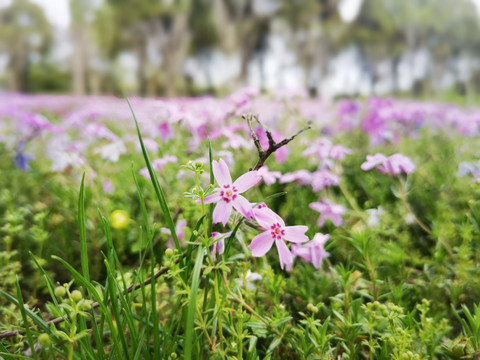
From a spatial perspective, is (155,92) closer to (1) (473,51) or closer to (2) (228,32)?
(2) (228,32)

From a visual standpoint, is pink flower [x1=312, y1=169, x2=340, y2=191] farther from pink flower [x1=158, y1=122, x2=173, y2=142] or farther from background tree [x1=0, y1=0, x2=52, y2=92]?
background tree [x1=0, y1=0, x2=52, y2=92]

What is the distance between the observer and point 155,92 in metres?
33.5

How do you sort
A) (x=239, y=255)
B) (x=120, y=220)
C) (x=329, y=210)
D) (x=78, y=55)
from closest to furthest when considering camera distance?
(x=239, y=255)
(x=329, y=210)
(x=120, y=220)
(x=78, y=55)

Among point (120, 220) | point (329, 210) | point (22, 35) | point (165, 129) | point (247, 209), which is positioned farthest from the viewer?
point (22, 35)

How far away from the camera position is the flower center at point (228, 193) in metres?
0.79

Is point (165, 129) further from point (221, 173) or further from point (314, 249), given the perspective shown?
point (221, 173)

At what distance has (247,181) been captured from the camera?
0.80 meters

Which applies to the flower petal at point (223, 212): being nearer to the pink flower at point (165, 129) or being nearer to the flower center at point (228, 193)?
the flower center at point (228, 193)

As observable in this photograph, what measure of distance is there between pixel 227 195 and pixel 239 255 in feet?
0.98

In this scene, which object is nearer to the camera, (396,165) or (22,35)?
(396,165)

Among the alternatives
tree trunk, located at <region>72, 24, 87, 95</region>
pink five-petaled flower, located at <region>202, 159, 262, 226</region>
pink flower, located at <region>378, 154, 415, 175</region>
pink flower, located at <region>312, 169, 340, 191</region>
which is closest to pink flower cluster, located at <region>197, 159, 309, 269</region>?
pink five-petaled flower, located at <region>202, 159, 262, 226</region>

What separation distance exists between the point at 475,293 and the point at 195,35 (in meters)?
34.5

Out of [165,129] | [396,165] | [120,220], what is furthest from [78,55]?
[396,165]

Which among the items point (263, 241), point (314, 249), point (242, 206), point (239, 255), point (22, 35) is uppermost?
point (22, 35)
